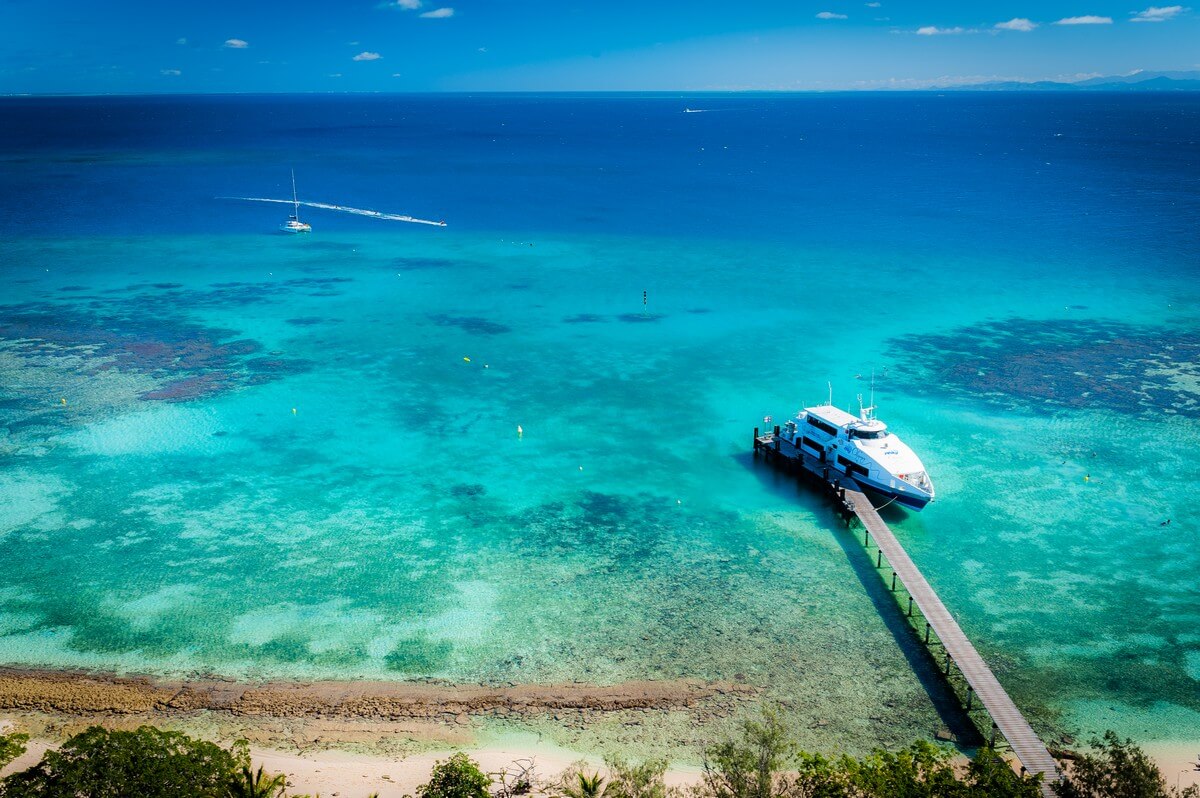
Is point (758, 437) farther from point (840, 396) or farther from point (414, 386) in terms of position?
point (414, 386)

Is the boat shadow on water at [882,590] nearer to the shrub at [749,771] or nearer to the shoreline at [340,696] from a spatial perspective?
the shoreline at [340,696]

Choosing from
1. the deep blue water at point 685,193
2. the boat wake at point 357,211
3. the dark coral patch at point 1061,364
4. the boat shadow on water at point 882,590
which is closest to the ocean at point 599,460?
the boat shadow on water at point 882,590

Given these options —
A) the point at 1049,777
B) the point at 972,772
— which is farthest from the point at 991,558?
the point at 972,772

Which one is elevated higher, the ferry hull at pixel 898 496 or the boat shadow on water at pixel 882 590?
the ferry hull at pixel 898 496

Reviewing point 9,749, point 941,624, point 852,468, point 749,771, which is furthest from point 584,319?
point 9,749

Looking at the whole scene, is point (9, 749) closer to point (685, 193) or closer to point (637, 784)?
point (637, 784)
